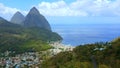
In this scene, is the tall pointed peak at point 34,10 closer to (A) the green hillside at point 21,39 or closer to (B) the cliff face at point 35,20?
(B) the cliff face at point 35,20

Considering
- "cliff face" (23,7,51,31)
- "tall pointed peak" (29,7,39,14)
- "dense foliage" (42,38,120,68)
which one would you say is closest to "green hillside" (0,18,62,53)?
"cliff face" (23,7,51,31)

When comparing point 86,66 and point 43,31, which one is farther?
point 43,31

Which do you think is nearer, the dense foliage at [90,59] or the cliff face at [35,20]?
the dense foliage at [90,59]

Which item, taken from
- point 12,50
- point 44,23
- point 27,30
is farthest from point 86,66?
point 44,23

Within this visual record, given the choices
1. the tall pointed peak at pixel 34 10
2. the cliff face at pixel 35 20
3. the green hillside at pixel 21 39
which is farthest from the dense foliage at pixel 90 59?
the tall pointed peak at pixel 34 10

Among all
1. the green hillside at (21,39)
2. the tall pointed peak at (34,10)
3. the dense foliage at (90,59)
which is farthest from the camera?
the tall pointed peak at (34,10)

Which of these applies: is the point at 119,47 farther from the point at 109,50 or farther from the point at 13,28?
the point at 13,28

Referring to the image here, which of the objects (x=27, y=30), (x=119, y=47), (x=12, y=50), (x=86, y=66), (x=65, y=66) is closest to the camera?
(x=86, y=66)

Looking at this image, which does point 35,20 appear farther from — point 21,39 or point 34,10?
point 21,39

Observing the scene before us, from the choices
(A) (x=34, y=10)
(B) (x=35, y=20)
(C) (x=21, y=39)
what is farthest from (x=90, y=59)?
(A) (x=34, y=10)
